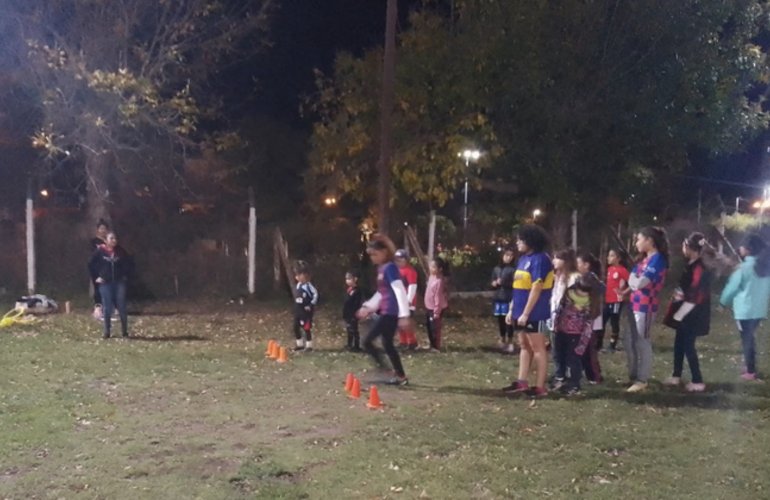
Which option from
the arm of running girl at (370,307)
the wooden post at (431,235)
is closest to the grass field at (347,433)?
the arm of running girl at (370,307)

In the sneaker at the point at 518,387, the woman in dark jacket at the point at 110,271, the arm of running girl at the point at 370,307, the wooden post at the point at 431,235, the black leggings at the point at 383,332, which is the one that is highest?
the wooden post at the point at 431,235

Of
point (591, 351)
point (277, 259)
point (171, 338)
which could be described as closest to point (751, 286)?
point (591, 351)

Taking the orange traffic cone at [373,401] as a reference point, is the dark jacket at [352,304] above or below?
above

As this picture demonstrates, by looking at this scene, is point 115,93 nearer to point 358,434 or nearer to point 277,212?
point 277,212

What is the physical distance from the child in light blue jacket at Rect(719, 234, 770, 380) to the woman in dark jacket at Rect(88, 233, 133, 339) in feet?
27.7

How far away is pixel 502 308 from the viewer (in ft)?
35.9

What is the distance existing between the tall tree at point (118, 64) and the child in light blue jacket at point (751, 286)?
11.7 meters

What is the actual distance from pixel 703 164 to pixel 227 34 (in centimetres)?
2394

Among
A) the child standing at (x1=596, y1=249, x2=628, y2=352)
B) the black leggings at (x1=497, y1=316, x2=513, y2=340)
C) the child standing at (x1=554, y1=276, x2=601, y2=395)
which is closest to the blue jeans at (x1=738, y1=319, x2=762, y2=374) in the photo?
the child standing at (x1=596, y1=249, x2=628, y2=352)

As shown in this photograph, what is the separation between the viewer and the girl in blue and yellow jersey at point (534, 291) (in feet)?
25.3

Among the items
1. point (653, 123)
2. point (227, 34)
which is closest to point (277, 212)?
point (227, 34)

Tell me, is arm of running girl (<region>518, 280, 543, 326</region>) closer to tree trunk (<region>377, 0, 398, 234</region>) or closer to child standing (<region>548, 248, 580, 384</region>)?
child standing (<region>548, 248, 580, 384</region>)

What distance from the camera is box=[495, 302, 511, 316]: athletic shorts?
1089 centimetres

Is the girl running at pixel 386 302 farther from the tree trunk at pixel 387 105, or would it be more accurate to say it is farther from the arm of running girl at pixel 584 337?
the tree trunk at pixel 387 105
